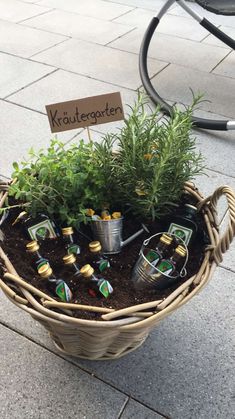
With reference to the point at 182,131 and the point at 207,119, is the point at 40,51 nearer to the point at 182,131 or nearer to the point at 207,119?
the point at 207,119

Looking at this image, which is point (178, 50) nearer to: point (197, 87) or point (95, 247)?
point (197, 87)

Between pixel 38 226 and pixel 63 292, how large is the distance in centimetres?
18

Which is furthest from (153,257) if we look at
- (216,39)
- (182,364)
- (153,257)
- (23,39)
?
(216,39)

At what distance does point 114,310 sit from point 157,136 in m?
0.41

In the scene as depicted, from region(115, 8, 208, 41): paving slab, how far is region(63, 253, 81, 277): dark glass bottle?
2.48 m

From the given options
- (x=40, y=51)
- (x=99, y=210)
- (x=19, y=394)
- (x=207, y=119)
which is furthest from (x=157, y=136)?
(x=40, y=51)

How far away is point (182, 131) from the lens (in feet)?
2.93

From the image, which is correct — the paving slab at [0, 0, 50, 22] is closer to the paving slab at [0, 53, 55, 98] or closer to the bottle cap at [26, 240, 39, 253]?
the paving slab at [0, 53, 55, 98]

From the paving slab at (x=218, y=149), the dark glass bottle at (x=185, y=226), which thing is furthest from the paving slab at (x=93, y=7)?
the dark glass bottle at (x=185, y=226)

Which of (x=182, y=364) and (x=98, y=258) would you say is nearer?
(x=98, y=258)

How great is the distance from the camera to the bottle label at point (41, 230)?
887 millimetres

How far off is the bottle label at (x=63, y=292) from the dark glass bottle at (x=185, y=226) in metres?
0.28

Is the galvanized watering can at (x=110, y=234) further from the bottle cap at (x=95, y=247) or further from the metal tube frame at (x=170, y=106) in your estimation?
the metal tube frame at (x=170, y=106)

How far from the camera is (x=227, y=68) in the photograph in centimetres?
245
